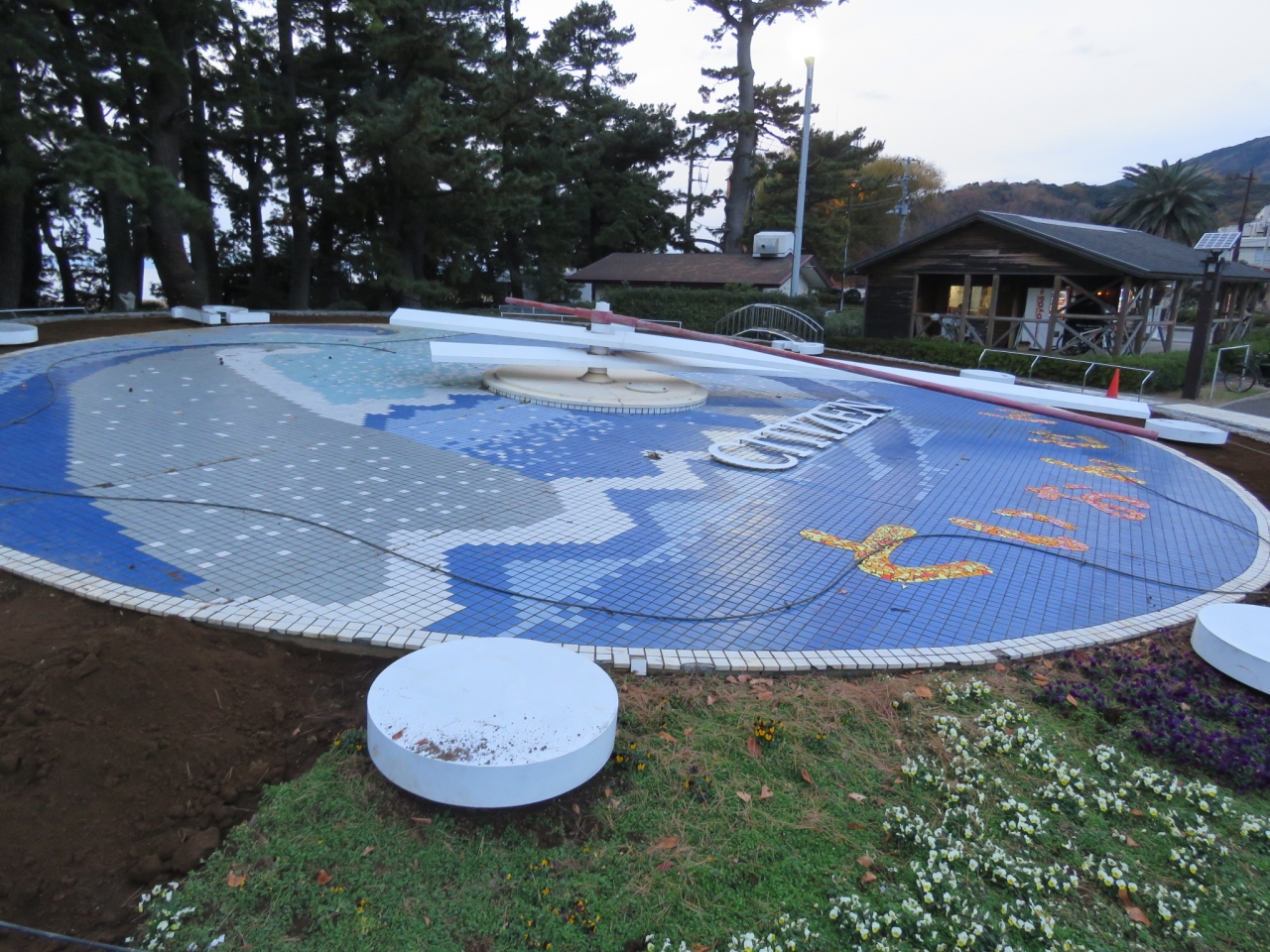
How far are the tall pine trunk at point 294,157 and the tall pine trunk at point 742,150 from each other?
18641mm

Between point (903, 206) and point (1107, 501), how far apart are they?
3807 cm

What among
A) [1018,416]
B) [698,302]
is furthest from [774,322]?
[1018,416]

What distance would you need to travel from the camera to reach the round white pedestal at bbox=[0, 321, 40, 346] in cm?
1359

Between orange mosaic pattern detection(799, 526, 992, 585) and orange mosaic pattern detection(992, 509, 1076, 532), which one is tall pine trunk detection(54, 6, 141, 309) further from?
orange mosaic pattern detection(992, 509, 1076, 532)

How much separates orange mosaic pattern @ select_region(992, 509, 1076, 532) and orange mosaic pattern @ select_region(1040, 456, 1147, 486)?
2.32 metres

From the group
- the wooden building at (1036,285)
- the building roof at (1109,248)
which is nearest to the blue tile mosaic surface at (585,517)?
the building roof at (1109,248)

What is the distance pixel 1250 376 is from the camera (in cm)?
1989

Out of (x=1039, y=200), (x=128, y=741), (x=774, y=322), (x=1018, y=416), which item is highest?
(x=1039, y=200)

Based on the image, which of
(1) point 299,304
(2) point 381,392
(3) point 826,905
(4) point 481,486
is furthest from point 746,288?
(3) point 826,905

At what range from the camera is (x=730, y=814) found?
3494 millimetres

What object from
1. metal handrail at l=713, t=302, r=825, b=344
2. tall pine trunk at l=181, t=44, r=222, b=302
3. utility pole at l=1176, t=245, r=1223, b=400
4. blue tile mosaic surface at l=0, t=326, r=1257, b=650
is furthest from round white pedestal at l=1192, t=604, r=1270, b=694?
tall pine trunk at l=181, t=44, r=222, b=302

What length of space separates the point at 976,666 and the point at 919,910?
2.24m

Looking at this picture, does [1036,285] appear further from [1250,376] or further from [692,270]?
[692,270]

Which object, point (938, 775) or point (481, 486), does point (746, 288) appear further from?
point (938, 775)
